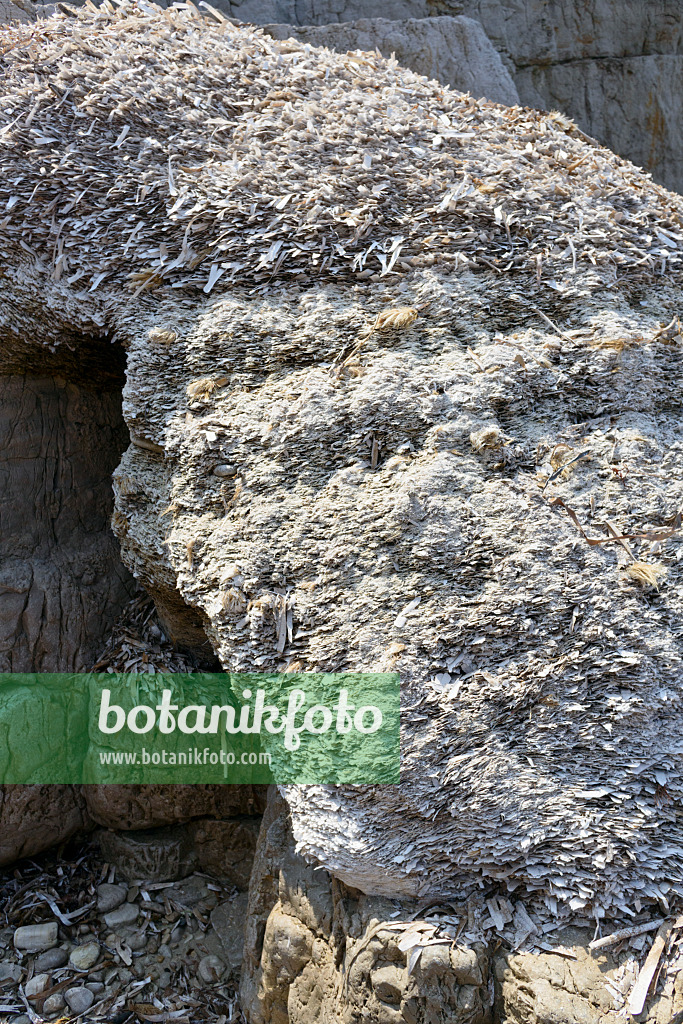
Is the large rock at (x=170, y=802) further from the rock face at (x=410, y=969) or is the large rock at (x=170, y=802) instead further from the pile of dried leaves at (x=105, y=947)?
the rock face at (x=410, y=969)

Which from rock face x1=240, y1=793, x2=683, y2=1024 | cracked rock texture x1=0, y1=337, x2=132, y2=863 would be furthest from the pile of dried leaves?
rock face x1=240, y1=793, x2=683, y2=1024

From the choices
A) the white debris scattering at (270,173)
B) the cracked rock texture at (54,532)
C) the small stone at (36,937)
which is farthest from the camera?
the cracked rock texture at (54,532)

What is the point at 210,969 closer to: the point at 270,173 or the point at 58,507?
the point at 58,507

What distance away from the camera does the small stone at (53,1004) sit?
2.54m

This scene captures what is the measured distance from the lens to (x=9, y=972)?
8.84 feet

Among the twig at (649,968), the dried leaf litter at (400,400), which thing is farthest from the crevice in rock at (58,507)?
the twig at (649,968)

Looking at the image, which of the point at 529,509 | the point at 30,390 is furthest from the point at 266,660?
the point at 30,390

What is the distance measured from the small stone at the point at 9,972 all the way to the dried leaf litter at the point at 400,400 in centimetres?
151

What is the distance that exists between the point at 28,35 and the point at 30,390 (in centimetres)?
141

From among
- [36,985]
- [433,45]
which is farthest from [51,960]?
[433,45]

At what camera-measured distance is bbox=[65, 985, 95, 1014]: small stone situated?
2551mm

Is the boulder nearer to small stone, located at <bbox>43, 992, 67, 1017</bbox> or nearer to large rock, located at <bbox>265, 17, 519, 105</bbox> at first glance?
small stone, located at <bbox>43, 992, 67, 1017</bbox>

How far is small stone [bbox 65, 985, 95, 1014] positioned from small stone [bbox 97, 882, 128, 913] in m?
0.31

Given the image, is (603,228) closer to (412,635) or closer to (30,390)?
(412,635)
